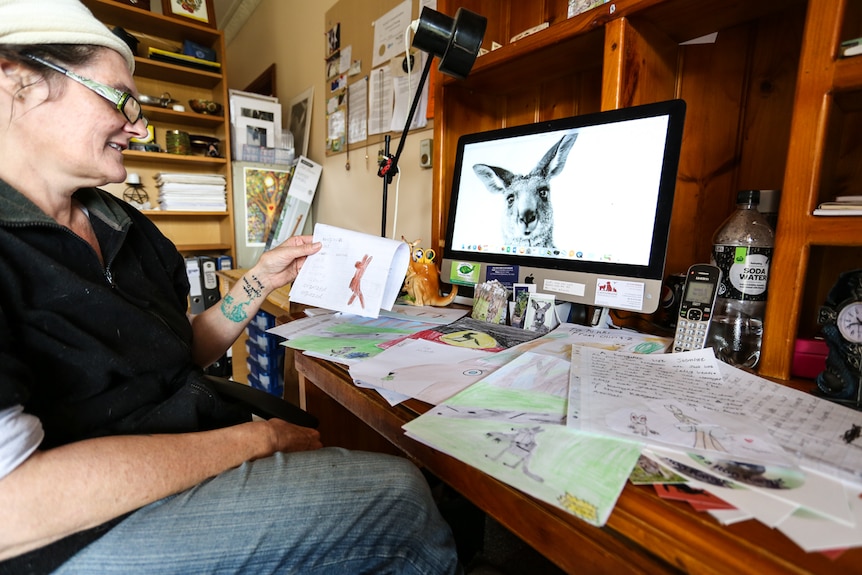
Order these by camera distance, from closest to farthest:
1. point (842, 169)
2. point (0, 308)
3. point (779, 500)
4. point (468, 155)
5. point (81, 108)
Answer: point (779, 500)
point (0, 308)
point (81, 108)
point (842, 169)
point (468, 155)

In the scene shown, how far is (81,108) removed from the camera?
0.59m

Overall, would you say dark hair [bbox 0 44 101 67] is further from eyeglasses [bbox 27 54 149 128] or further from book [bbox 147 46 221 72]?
book [bbox 147 46 221 72]

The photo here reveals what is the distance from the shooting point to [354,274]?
0.86 metres

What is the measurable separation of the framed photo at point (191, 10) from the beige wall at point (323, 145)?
1.34ft

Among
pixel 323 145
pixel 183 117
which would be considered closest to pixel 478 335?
Answer: pixel 323 145

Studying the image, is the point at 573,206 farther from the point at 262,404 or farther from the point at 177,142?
the point at 177,142

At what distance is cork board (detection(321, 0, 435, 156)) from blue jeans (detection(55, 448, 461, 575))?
1.36 metres

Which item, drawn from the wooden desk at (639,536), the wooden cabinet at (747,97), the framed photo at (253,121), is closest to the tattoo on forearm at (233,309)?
the wooden desk at (639,536)

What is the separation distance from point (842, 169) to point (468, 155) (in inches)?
28.1

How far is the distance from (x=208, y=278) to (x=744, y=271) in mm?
2509

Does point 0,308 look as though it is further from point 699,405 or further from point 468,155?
point 468,155

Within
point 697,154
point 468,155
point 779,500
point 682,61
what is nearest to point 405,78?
point 468,155

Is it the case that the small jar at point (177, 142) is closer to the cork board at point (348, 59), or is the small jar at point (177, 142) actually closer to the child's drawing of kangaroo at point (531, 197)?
the cork board at point (348, 59)

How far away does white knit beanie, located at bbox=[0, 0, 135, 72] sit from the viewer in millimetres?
522
